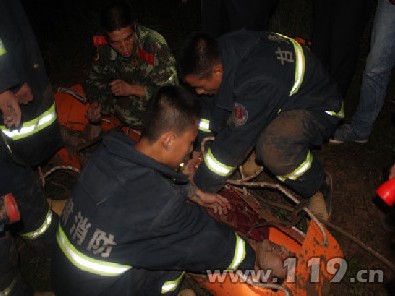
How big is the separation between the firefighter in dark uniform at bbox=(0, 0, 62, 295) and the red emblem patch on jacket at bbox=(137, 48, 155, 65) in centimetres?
97

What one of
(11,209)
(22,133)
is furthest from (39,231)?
(11,209)

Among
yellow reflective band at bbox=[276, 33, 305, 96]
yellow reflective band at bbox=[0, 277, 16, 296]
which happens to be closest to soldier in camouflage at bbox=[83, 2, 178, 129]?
yellow reflective band at bbox=[276, 33, 305, 96]

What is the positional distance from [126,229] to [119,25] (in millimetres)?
1934

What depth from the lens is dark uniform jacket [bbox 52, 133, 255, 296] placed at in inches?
70.7

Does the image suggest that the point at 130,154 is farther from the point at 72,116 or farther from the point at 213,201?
the point at 72,116

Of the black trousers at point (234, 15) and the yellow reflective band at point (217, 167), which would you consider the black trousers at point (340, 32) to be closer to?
the black trousers at point (234, 15)

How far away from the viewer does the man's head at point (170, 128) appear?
1.97m

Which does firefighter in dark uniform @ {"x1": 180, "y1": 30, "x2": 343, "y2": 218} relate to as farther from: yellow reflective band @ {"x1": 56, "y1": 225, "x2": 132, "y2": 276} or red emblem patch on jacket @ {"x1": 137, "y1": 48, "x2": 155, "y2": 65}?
yellow reflective band @ {"x1": 56, "y1": 225, "x2": 132, "y2": 276}

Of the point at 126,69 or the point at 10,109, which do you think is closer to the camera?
the point at 10,109

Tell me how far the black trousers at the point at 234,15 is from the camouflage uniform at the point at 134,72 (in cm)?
55

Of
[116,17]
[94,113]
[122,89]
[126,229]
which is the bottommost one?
[94,113]

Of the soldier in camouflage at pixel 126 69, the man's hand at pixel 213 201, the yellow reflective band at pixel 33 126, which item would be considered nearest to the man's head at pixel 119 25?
the soldier in camouflage at pixel 126 69

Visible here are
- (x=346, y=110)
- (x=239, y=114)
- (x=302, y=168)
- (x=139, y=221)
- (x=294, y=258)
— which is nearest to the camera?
(x=139, y=221)

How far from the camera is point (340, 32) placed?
129 inches
